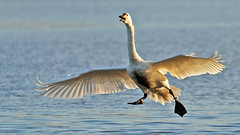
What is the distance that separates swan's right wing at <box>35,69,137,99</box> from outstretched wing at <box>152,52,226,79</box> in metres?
1.01

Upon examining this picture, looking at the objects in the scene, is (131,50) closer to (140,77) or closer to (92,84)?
(140,77)

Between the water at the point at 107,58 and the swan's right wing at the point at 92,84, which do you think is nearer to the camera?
the water at the point at 107,58

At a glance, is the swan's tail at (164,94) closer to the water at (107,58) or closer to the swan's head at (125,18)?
the water at (107,58)

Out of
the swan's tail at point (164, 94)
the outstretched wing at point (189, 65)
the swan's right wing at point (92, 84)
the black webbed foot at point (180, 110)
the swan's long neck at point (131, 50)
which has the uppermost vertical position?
the swan's long neck at point (131, 50)

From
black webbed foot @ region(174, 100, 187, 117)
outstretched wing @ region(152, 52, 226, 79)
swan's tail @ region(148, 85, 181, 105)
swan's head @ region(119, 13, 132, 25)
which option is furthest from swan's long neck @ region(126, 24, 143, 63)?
black webbed foot @ region(174, 100, 187, 117)

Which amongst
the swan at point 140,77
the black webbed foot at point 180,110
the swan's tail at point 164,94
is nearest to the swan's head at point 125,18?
the swan at point 140,77

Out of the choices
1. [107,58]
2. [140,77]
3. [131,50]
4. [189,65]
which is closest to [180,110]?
[189,65]

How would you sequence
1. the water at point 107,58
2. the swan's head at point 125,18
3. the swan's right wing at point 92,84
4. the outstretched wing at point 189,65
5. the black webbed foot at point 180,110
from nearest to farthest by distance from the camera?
1. the swan's head at point 125,18
2. the outstretched wing at point 189,65
3. the black webbed foot at point 180,110
4. the water at point 107,58
5. the swan's right wing at point 92,84

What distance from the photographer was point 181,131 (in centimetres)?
970

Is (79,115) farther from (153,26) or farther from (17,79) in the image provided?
(153,26)

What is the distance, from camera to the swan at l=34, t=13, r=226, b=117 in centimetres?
938

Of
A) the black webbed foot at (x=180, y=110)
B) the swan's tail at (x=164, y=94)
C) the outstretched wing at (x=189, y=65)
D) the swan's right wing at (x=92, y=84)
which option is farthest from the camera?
the swan's right wing at (x=92, y=84)

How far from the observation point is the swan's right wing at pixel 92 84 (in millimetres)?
10438

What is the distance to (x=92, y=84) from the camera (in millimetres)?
10664
